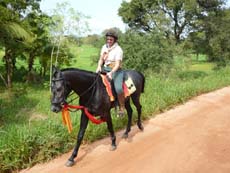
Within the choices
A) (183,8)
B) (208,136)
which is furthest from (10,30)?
(183,8)

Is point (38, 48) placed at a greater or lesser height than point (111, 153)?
greater

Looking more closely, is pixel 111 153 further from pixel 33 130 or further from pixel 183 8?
pixel 183 8

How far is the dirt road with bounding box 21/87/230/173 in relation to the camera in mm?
5520

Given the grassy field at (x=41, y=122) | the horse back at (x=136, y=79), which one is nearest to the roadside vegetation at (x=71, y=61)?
the grassy field at (x=41, y=122)

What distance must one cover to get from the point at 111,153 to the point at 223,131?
2.81m

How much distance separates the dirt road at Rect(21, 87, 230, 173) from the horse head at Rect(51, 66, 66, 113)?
45.2 inches

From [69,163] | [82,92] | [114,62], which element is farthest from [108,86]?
[69,163]

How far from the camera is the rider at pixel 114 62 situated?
628 centimetres

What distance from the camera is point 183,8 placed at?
28.4 meters

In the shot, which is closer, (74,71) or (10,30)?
(74,71)

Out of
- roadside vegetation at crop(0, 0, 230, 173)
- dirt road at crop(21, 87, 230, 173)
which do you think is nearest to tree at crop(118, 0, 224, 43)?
roadside vegetation at crop(0, 0, 230, 173)

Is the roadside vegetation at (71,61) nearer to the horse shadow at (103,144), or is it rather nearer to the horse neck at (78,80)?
the horse shadow at (103,144)

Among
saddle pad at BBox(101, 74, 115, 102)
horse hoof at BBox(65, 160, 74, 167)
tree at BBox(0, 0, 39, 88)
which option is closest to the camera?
horse hoof at BBox(65, 160, 74, 167)

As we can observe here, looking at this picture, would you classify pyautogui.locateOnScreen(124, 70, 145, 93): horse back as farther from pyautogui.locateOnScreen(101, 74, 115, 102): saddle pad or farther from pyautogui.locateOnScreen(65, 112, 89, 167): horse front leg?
pyautogui.locateOnScreen(65, 112, 89, 167): horse front leg
